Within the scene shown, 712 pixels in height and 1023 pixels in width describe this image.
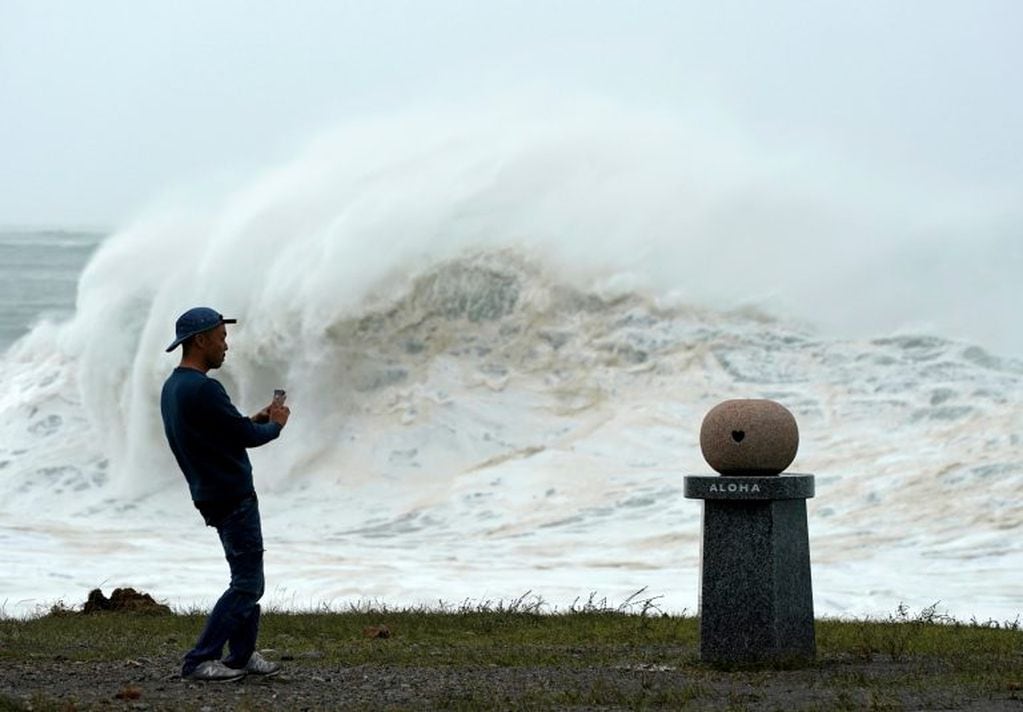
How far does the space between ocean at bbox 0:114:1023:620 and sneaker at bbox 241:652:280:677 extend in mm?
8281

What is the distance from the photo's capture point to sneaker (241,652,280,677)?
8.21m

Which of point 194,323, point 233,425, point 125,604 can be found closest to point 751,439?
point 233,425

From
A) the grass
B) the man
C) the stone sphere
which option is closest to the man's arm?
the man

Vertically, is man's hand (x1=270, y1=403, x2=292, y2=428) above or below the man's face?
below

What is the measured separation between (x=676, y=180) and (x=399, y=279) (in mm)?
8648

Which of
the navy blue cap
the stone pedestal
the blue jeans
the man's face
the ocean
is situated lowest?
the blue jeans

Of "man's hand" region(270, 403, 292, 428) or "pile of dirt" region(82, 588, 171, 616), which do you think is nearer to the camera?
"man's hand" region(270, 403, 292, 428)

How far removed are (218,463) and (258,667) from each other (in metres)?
1.12

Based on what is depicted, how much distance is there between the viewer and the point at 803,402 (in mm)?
28797

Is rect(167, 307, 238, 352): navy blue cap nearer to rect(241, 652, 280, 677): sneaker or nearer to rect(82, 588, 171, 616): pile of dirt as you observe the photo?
rect(241, 652, 280, 677): sneaker

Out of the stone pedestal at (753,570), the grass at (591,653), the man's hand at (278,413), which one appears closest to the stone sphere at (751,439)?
the stone pedestal at (753,570)

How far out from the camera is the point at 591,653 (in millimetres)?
9984

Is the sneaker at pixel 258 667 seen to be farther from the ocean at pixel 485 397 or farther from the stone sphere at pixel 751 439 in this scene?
the ocean at pixel 485 397

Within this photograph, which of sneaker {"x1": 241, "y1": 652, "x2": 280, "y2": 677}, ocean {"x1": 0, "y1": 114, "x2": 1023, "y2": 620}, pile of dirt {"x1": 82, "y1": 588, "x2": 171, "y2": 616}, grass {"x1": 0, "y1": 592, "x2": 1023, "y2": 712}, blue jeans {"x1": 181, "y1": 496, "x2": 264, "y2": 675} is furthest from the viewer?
ocean {"x1": 0, "y1": 114, "x2": 1023, "y2": 620}
